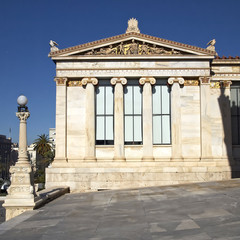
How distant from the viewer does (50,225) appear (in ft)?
43.4

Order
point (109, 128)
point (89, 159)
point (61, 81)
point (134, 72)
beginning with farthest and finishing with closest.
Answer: point (109, 128)
point (134, 72)
point (61, 81)
point (89, 159)

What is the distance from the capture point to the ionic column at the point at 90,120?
31.6 meters

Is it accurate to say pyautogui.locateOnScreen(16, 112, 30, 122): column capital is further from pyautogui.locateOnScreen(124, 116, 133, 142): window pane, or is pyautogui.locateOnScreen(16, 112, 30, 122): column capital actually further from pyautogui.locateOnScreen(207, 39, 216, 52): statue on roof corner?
pyautogui.locateOnScreen(207, 39, 216, 52): statue on roof corner

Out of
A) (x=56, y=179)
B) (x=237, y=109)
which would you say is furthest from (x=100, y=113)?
(x=237, y=109)

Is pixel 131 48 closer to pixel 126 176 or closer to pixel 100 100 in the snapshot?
pixel 100 100

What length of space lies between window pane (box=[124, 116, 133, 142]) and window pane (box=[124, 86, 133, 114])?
1.99ft

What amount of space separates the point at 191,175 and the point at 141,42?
11.9 m

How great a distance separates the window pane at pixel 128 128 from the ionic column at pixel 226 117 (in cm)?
791

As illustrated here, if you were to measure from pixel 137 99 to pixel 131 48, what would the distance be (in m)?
4.40

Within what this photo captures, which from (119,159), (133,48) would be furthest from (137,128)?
(133,48)

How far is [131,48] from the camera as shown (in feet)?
106

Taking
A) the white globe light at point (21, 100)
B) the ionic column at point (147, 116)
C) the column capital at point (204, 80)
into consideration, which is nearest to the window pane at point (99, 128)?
the ionic column at point (147, 116)

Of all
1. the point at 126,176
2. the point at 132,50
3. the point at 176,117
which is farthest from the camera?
the point at 132,50

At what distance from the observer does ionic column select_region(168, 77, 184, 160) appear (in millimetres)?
31500
